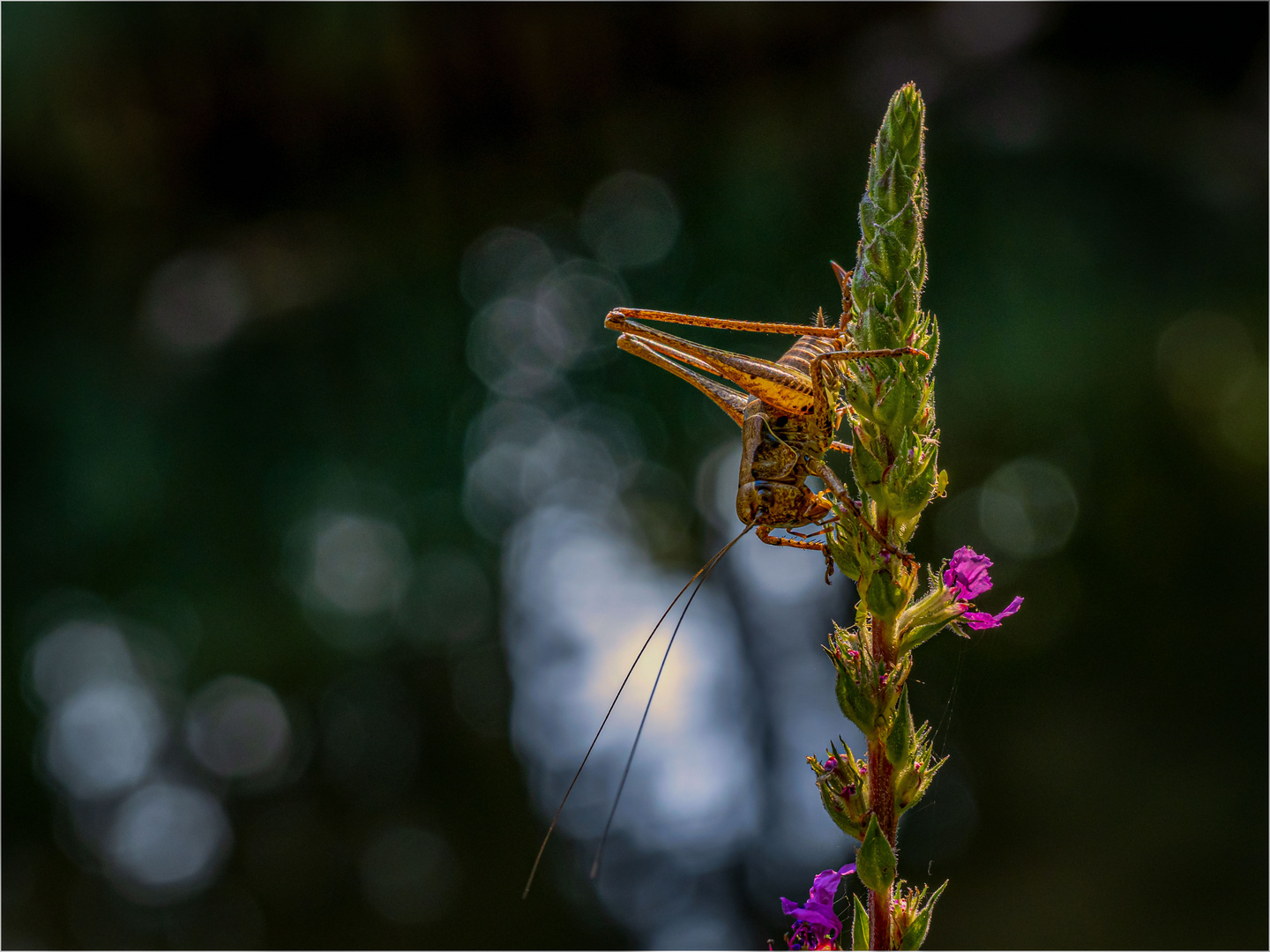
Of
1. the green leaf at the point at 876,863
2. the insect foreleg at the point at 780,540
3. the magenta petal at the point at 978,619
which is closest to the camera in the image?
the green leaf at the point at 876,863

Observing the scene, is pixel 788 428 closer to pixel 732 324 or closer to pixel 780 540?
pixel 780 540

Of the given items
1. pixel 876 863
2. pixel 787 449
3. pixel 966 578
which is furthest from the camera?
pixel 787 449

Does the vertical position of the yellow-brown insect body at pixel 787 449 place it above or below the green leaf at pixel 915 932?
above

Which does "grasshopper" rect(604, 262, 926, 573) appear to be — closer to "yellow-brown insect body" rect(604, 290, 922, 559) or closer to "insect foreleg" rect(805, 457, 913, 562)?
"yellow-brown insect body" rect(604, 290, 922, 559)

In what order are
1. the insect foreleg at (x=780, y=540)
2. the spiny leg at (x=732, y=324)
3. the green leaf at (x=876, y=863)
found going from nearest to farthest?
1. the green leaf at (x=876, y=863)
2. the insect foreleg at (x=780, y=540)
3. the spiny leg at (x=732, y=324)

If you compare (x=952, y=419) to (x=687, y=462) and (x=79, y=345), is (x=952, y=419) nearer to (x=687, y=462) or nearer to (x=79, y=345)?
(x=687, y=462)

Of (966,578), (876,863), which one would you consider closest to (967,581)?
(966,578)

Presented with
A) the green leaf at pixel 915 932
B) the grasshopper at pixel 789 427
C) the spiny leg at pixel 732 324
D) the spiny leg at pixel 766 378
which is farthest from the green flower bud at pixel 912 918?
the spiny leg at pixel 732 324

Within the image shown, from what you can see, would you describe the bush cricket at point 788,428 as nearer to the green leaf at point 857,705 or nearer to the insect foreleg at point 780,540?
the insect foreleg at point 780,540
